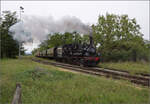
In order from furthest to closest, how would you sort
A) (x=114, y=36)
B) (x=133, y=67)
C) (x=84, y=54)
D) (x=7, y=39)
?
1. (x=7, y=39)
2. (x=114, y=36)
3. (x=84, y=54)
4. (x=133, y=67)

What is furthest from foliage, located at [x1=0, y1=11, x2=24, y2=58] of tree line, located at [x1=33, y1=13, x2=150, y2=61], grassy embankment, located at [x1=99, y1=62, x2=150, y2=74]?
grassy embankment, located at [x1=99, y1=62, x2=150, y2=74]

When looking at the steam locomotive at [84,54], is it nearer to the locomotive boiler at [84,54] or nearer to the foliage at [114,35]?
the locomotive boiler at [84,54]

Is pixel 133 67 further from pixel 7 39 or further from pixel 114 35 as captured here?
pixel 7 39

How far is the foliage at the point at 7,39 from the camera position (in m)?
27.7

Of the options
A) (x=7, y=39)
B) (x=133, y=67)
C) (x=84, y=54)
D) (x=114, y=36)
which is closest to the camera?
(x=133, y=67)

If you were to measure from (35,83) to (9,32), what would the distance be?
984 inches

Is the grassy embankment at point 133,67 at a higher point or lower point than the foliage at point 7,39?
lower

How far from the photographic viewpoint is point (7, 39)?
28.0m

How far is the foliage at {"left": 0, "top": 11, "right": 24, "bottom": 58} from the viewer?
90.9 ft

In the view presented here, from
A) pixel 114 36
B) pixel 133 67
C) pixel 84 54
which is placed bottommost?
pixel 133 67

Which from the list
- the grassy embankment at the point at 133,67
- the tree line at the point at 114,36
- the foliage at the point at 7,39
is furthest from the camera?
the foliage at the point at 7,39

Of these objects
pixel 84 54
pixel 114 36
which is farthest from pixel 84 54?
pixel 114 36

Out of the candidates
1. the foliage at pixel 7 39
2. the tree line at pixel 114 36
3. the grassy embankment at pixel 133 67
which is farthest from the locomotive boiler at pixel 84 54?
the foliage at pixel 7 39

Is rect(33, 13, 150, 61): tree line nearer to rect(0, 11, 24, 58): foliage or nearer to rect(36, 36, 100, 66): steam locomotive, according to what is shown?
rect(36, 36, 100, 66): steam locomotive
